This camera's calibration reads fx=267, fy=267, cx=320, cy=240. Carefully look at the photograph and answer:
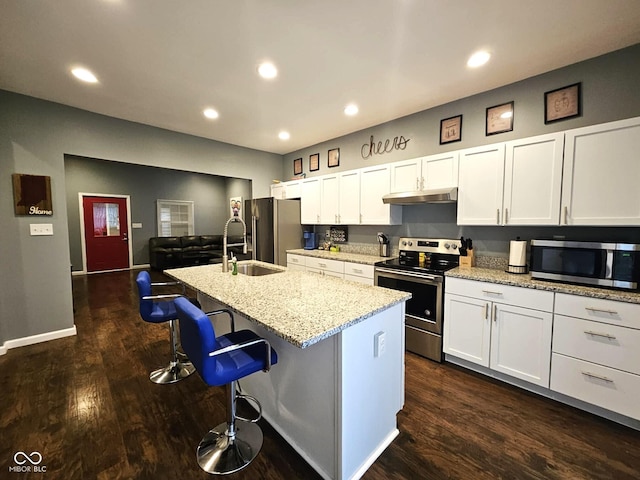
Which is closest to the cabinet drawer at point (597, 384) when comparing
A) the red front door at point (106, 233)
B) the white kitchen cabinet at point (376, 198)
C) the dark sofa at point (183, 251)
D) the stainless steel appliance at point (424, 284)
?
the stainless steel appliance at point (424, 284)

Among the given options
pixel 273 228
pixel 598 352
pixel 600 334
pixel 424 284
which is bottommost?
pixel 598 352

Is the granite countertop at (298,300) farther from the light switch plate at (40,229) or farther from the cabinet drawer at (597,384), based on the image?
the light switch plate at (40,229)

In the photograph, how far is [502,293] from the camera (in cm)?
217

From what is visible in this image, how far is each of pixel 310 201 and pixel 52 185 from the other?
3.10 metres

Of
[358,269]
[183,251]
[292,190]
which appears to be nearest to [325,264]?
[358,269]

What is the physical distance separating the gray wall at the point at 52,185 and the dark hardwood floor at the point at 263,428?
0.57 metres

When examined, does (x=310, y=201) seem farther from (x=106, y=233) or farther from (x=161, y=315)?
(x=106, y=233)

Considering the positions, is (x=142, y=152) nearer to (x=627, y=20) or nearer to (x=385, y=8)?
(x=385, y=8)

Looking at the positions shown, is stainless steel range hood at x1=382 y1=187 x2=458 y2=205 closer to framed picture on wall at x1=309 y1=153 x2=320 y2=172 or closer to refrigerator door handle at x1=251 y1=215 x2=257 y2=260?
framed picture on wall at x1=309 y1=153 x2=320 y2=172

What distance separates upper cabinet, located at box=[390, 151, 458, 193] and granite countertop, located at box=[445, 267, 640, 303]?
90 cm

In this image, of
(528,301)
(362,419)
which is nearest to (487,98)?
(528,301)

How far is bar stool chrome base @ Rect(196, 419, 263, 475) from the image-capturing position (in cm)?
147

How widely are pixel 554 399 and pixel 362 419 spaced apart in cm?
169

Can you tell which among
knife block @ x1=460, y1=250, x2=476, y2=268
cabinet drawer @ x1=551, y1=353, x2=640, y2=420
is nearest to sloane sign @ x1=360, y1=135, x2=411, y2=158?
knife block @ x1=460, y1=250, x2=476, y2=268
